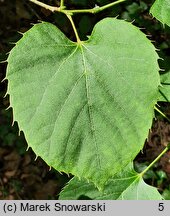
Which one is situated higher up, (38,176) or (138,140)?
(138,140)

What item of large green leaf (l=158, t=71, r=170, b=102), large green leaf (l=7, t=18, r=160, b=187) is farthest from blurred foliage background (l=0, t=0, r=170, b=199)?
large green leaf (l=7, t=18, r=160, b=187)


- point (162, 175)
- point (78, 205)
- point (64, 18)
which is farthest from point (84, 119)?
point (162, 175)

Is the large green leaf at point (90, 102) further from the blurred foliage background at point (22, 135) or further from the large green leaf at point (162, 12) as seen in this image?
the blurred foliage background at point (22, 135)

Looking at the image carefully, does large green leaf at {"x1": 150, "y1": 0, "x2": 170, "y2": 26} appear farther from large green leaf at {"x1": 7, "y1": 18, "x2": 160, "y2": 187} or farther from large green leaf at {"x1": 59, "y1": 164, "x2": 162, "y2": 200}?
large green leaf at {"x1": 59, "y1": 164, "x2": 162, "y2": 200}

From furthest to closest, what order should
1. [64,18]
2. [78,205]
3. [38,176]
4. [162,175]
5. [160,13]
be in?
[38,176] < [162,175] < [64,18] < [78,205] < [160,13]

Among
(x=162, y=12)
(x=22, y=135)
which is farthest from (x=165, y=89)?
(x=22, y=135)

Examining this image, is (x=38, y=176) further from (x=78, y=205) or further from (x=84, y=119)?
(x=84, y=119)

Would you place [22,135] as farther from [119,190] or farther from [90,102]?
[90,102]
